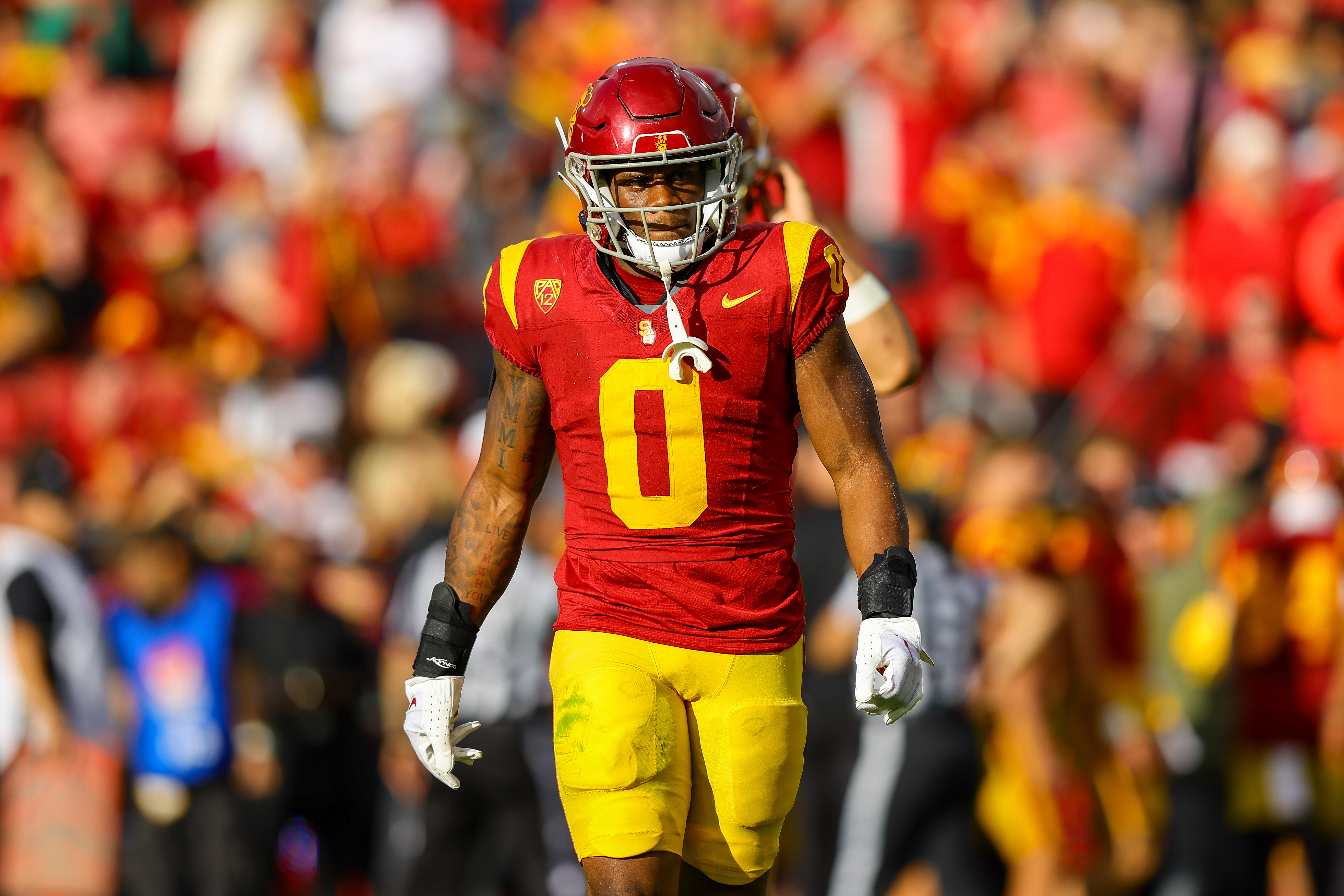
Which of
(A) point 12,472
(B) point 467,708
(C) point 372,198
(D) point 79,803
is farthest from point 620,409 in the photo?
(C) point 372,198

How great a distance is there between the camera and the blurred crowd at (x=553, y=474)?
7.41 metres

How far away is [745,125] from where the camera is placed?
4.84 m

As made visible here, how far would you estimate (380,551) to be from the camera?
9602 millimetres

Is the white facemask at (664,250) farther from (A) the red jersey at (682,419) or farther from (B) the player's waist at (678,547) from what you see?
(B) the player's waist at (678,547)

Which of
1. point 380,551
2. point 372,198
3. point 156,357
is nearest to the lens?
point 380,551

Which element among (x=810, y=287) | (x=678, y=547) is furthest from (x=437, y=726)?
(x=810, y=287)

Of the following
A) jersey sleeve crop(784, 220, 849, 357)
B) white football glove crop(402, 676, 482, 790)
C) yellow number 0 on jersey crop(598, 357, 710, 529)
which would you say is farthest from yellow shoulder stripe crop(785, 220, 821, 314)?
white football glove crop(402, 676, 482, 790)

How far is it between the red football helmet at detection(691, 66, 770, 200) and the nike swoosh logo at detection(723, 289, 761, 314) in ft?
2.56

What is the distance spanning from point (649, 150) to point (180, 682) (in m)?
4.77

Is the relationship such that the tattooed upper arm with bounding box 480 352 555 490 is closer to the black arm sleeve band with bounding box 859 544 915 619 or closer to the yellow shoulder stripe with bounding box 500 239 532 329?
the yellow shoulder stripe with bounding box 500 239 532 329

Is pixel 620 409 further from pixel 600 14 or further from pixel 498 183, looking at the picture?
pixel 600 14

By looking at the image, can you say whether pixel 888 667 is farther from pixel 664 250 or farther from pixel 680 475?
pixel 664 250

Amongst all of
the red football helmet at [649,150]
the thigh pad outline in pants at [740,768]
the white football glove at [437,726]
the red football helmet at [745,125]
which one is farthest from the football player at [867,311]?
the white football glove at [437,726]

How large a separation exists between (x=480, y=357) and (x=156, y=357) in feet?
6.48
